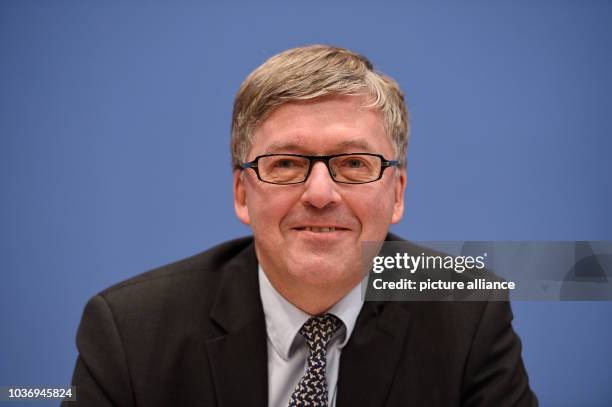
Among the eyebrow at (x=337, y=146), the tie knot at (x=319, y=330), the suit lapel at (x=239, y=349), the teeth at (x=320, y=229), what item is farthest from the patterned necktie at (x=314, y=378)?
the eyebrow at (x=337, y=146)

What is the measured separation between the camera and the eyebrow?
1838mm

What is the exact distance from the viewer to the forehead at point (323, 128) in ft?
6.01

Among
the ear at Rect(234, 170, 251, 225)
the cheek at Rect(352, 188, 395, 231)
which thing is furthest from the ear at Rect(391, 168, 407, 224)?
the ear at Rect(234, 170, 251, 225)

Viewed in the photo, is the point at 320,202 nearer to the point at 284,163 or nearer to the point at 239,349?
the point at 284,163

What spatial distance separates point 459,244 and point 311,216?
0.74 metres

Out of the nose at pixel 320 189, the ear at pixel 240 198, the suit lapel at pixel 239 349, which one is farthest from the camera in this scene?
the ear at pixel 240 198

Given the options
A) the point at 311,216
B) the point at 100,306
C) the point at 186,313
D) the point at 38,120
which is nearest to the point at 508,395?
the point at 311,216

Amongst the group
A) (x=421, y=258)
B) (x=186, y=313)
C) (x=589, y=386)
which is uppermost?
(x=421, y=258)

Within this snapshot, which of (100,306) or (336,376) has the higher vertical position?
(100,306)

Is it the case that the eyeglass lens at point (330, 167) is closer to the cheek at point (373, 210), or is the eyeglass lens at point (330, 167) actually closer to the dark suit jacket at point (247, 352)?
the cheek at point (373, 210)

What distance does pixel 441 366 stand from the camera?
6.41 feet

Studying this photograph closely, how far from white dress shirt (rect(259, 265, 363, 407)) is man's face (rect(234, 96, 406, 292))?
0.36ft

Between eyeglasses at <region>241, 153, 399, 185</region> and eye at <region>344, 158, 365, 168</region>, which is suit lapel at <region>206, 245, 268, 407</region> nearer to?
eyeglasses at <region>241, 153, 399, 185</region>

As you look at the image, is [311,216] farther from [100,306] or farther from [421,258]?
[100,306]
